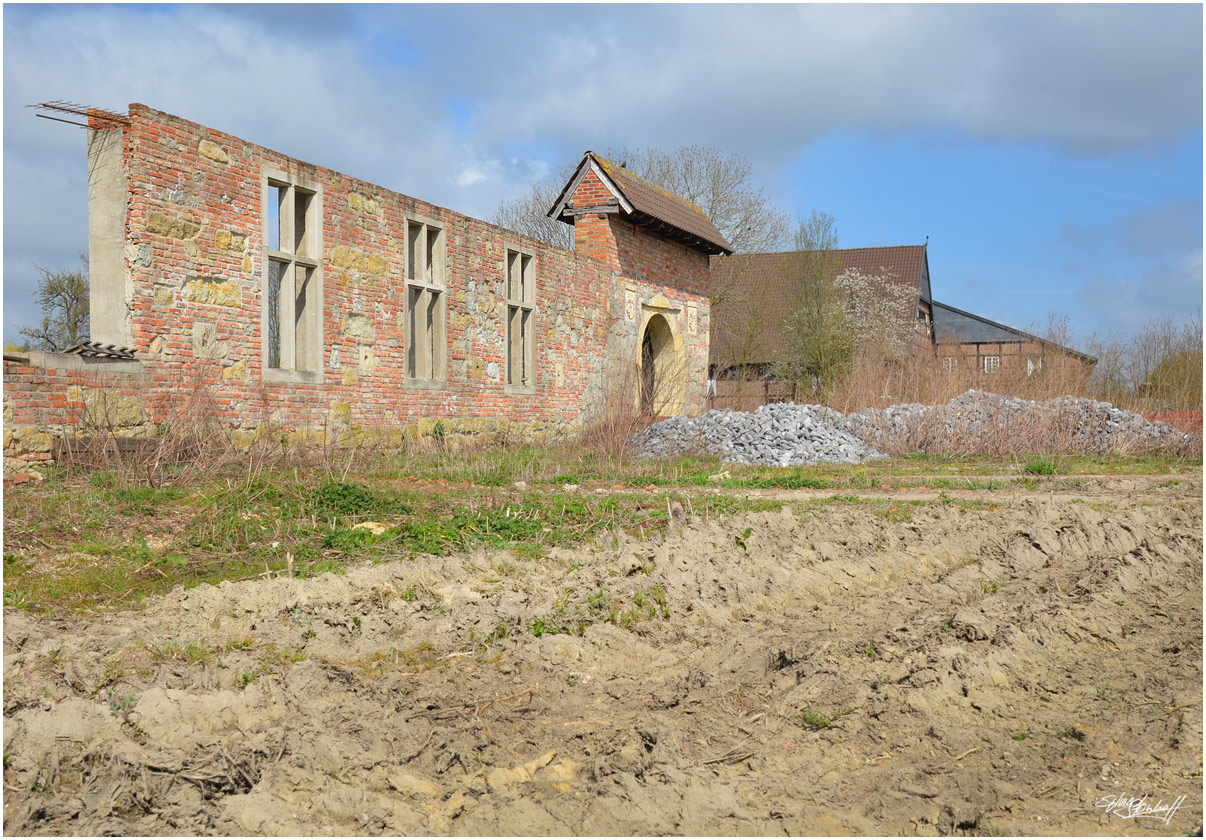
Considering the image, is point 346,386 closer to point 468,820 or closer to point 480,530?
point 480,530

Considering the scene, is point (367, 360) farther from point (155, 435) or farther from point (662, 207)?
point (662, 207)

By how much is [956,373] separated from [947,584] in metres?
13.0

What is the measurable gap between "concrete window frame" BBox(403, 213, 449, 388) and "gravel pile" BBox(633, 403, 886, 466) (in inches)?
142

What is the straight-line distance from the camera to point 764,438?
52.5ft

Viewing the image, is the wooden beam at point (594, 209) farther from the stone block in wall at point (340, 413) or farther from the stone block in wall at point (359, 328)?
the stone block in wall at point (340, 413)

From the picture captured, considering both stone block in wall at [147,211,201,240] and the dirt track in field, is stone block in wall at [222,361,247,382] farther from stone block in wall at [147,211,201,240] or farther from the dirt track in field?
the dirt track in field

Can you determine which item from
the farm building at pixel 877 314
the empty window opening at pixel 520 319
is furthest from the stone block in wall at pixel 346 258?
the farm building at pixel 877 314

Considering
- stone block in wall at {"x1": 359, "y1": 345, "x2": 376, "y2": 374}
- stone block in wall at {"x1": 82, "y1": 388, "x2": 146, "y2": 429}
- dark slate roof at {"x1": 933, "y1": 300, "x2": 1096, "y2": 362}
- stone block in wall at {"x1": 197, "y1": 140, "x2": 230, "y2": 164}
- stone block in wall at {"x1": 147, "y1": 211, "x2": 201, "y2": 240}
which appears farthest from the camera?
dark slate roof at {"x1": 933, "y1": 300, "x2": 1096, "y2": 362}

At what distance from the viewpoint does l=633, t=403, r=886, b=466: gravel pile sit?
604 inches

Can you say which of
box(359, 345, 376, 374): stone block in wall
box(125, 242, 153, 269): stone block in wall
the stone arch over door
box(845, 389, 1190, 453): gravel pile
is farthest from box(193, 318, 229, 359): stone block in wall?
the stone arch over door

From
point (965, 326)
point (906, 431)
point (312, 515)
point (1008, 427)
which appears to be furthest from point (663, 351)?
point (965, 326)

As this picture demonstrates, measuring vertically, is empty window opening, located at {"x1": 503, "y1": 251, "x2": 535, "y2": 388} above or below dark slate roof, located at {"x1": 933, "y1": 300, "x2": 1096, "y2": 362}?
below

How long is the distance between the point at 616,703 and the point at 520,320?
536 inches

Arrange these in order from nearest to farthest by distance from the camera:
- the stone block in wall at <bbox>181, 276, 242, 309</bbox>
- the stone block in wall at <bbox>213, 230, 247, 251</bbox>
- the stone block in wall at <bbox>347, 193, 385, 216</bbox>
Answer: the stone block in wall at <bbox>181, 276, 242, 309</bbox> → the stone block in wall at <bbox>213, 230, 247, 251</bbox> → the stone block in wall at <bbox>347, 193, 385, 216</bbox>
